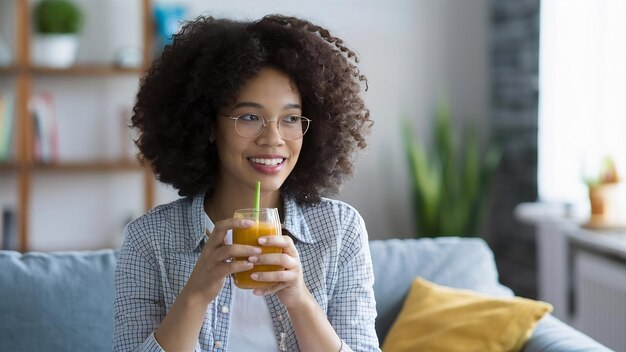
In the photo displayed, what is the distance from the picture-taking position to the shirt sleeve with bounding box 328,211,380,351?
1.89 metres

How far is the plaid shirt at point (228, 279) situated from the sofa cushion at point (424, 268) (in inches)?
22.9

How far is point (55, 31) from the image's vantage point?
4660 mm

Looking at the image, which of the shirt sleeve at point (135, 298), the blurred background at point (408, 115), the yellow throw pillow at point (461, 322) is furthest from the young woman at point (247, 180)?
the blurred background at point (408, 115)

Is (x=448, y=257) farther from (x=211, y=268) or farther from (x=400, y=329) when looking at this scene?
(x=211, y=268)

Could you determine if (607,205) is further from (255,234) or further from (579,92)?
(255,234)

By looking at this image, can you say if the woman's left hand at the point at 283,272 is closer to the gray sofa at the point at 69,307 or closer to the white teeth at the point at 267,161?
the white teeth at the point at 267,161

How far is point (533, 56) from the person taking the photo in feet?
14.9

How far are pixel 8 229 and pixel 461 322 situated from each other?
3.00 m

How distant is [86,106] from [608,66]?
2.63 m

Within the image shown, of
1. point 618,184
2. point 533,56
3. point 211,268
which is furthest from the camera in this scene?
point 533,56

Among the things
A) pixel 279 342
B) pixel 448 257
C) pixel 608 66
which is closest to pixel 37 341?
pixel 279 342

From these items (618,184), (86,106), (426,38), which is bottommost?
(618,184)

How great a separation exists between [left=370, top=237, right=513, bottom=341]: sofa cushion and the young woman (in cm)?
59

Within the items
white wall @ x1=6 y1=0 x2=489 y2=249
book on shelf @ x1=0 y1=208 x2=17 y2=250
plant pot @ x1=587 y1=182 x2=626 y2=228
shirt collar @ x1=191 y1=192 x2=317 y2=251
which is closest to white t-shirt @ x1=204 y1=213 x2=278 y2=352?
shirt collar @ x1=191 y1=192 x2=317 y2=251
